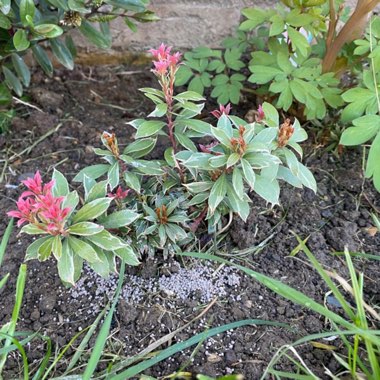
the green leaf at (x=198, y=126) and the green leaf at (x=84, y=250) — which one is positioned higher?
the green leaf at (x=198, y=126)

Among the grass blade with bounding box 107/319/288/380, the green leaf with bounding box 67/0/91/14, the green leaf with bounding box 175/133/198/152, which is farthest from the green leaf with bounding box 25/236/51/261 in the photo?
the green leaf with bounding box 67/0/91/14

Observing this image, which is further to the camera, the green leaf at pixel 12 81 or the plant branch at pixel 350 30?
the green leaf at pixel 12 81

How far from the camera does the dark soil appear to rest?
1.39 metres

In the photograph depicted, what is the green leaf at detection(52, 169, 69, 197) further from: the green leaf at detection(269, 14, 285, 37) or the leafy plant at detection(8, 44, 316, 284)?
the green leaf at detection(269, 14, 285, 37)

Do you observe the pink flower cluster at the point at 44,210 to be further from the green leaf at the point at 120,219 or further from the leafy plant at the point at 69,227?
the green leaf at the point at 120,219

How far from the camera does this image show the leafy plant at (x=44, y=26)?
1.58m

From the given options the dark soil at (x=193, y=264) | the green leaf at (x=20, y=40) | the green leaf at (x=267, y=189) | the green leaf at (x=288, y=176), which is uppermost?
the green leaf at (x=20, y=40)

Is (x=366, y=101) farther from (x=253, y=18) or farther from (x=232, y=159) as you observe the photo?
(x=232, y=159)

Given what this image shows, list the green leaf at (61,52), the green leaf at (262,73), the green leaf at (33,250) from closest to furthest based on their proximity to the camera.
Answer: the green leaf at (33,250)
the green leaf at (262,73)
the green leaf at (61,52)

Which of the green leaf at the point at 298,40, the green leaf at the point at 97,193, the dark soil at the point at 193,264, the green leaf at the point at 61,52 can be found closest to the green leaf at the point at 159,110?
the green leaf at the point at 97,193

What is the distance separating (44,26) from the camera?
1.58 metres

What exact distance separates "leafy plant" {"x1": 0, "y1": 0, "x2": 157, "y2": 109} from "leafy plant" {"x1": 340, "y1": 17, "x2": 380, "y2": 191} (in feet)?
2.31

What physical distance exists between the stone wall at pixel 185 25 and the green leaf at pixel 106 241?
3.94 feet

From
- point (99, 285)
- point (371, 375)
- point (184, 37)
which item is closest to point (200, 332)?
point (99, 285)
